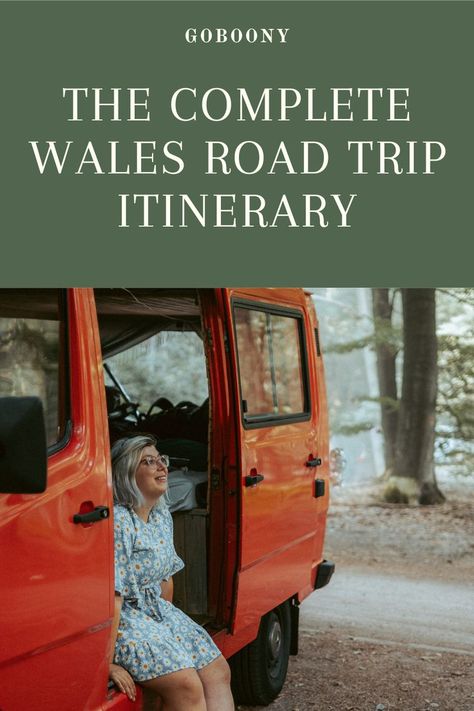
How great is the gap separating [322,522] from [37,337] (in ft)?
11.7

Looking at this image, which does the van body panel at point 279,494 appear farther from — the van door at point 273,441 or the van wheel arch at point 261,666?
the van wheel arch at point 261,666

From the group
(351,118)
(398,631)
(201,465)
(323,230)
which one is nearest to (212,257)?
(323,230)

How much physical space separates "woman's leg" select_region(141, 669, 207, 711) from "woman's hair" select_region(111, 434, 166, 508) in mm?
744

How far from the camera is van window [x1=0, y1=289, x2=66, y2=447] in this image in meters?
3.47

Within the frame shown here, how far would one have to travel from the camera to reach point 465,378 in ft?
52.0

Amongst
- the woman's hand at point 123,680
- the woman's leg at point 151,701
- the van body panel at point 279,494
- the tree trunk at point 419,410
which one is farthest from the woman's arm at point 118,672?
the tree trunk at point 419,410

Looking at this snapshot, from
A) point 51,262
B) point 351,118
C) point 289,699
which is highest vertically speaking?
point 351,118

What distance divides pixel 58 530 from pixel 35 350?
653 millimetres

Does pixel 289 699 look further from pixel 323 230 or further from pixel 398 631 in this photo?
pixel 323 230

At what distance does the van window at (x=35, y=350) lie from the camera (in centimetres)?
347

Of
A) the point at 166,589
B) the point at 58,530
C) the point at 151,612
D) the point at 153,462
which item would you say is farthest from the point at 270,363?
the point at 58,530

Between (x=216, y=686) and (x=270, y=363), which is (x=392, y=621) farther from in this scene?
(x=216, y=686)

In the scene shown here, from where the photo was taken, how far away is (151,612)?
172 inches

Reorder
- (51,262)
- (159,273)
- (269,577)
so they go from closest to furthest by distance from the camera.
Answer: (51,262), (159,273), (269,577)
